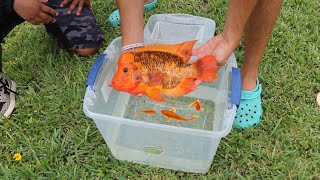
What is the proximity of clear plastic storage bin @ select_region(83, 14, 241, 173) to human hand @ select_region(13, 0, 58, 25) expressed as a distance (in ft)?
1.46

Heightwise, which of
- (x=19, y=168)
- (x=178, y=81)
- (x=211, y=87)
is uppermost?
(x=178, y=81)

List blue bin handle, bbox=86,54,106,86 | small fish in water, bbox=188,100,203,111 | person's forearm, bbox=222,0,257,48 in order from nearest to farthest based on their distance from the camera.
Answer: person's forearm, bbox=222,0,257,48, blue bin handle, bbox=86,54,106,86, small fish in water, bbox=188,100,203,111

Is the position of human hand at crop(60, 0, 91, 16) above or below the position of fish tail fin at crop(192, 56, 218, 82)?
below

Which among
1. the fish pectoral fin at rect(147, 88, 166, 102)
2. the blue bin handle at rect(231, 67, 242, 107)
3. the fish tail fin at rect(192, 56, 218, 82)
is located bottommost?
the fish pectoral fin at rect(147, 88, 166, 102)

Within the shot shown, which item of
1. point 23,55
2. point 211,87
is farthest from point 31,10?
point 211,87

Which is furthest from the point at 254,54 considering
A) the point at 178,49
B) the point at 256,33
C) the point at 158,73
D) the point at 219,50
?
the point at 158,73

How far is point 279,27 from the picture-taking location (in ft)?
7.54

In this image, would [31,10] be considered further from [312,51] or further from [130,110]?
[312,51]

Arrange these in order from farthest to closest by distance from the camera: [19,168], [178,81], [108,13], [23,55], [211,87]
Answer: [108,13]
[23,55]
[211,87]
[19,168]
[178,81]

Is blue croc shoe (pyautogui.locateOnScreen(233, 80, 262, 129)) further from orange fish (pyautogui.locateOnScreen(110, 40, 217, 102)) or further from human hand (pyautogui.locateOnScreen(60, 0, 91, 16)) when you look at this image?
human hand (pyautogui.locateOnScreen(60, 0, 91, 16))

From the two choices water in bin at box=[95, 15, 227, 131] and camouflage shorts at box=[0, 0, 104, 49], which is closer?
water in bin at box=[95, 15, 227, 131]

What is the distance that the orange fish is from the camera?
1530 mm

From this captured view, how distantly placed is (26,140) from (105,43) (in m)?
0.71

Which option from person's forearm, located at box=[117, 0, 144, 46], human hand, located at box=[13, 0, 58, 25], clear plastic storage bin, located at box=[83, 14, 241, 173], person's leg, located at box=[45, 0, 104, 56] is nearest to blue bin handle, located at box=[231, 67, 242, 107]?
clear plastic storage bin, located at box=[83, 14, 241, 173]
